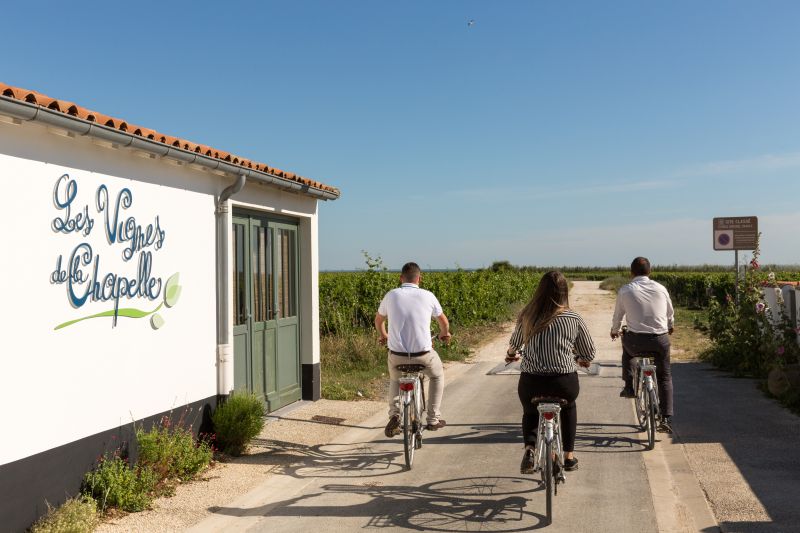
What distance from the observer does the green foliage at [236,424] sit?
7645 millimetres

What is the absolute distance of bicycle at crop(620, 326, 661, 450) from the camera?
7.71 m

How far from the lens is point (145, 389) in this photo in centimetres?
679

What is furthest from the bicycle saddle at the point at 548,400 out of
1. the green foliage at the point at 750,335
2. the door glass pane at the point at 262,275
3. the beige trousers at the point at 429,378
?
the green foliage at the point at 750,335

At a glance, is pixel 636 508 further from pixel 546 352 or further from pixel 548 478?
pixel 546 352

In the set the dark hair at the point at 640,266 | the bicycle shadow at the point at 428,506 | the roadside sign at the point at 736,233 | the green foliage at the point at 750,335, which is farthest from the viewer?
the roadside sign at the point at 736,233

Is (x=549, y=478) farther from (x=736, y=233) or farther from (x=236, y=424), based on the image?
(x=736, y=233)

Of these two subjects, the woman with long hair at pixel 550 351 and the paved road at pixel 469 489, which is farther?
the woman with long hair at pixel 550 351

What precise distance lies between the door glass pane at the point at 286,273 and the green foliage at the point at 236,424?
263 cm

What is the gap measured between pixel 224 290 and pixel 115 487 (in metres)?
2.78

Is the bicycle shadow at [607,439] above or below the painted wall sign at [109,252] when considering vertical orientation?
below

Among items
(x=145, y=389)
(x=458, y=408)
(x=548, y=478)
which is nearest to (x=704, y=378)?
(x=458, y=408)

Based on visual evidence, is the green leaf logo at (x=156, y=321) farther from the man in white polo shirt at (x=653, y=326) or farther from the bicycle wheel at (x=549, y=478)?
the man in white polo shirt at (x=653, y=326)

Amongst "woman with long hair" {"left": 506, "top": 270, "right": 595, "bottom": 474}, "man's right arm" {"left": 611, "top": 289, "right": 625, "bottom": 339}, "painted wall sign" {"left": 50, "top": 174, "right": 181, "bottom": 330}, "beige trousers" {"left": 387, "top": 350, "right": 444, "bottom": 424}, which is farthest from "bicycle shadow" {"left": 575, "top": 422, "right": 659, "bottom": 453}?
"painted wall sign" {"left": 50, "top": 174, "right": 181, "bottom": 330}

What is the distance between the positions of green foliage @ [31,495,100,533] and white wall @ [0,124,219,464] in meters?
0.46
